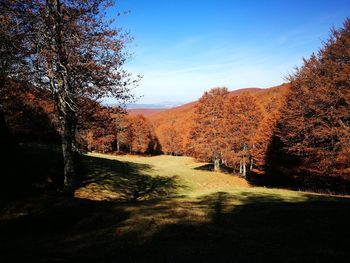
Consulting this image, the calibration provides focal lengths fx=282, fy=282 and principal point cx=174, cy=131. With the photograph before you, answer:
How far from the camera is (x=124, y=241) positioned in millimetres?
7496

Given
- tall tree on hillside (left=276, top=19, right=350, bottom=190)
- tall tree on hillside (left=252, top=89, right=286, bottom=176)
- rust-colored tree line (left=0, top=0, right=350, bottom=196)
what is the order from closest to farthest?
rust-colored tree line (left=0, top=0, right=350, bottom=196), tall tree on hillside (left=276, top=19, right=350, bottom=190), tall tree on hillside (left=252, top=89, right=286, bottom=176)

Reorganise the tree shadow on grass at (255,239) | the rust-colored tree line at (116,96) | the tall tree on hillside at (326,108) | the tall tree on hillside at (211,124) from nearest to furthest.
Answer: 1. the tree shadow on grass at (255,239)
2. the rust-colored tree line at (116,96)
3. the tall tree on hillside at (326,108)
4. the tall tree on hillside at (211,124)

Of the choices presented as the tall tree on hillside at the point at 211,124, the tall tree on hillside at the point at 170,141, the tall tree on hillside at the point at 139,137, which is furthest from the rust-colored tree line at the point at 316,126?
the tall tree on hillside at the point at 170,141

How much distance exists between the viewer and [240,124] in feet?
150

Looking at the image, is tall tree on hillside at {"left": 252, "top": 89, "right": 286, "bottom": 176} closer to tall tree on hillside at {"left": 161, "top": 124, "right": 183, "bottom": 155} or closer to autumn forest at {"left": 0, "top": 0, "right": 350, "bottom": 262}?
autumn forest at {"left": 0, "top": 0, "right": 350, "bottom": 262}

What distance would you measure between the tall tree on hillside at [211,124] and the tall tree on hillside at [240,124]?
0.96 metres

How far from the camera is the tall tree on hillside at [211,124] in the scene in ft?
146

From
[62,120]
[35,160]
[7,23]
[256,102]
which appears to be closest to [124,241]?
[62,120]

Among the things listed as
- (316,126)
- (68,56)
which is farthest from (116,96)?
(316,126)

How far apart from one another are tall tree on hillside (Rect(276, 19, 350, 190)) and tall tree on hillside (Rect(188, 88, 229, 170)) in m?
18.4

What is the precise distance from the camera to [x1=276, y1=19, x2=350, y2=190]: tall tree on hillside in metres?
21.6

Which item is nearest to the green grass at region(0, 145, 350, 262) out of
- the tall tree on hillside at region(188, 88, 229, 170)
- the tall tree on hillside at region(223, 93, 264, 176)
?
the tall tree on hillside at region(188, 88, 229, 170)

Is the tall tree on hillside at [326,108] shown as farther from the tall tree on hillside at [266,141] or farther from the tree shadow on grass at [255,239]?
the tree shadow on grass at [255,239]

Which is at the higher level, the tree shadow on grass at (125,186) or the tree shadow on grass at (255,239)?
the tree shadow on grass at (255,239)
